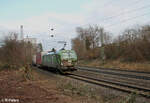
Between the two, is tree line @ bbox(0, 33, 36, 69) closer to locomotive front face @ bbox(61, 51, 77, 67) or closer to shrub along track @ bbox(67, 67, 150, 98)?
locomotive front face @ bbox(61, 51, 77, 67)

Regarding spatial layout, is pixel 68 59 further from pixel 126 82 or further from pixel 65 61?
pixel 126 82

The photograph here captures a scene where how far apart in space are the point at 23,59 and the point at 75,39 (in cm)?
4301

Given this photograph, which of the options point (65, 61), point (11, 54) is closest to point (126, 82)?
point (65, 61)

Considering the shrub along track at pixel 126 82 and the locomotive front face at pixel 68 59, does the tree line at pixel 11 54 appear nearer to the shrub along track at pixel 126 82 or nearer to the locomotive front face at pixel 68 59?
the locomotive front face at pixel 68 59

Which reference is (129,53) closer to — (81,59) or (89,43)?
(81,59)

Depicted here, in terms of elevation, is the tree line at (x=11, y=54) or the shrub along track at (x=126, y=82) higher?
the tree line at (x=11, y=54)

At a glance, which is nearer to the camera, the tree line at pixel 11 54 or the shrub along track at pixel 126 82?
the shrub along track at pixel 126 82

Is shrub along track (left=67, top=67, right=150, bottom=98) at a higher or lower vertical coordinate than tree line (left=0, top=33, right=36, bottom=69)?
lower

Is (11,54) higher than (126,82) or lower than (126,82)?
higher

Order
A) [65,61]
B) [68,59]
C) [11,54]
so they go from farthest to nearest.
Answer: [11,54], [68,59], [65,61]

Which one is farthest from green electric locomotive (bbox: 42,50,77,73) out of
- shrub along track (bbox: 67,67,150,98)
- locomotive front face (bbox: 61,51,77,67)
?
shrub along track (bbox: 67,67,150,98)

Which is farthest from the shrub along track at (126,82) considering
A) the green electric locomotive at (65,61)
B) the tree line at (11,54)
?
the tree line at (11,54)

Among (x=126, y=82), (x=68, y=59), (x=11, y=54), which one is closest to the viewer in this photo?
(x=126, y=82)

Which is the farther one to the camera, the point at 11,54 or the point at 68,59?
the point at 11,54
